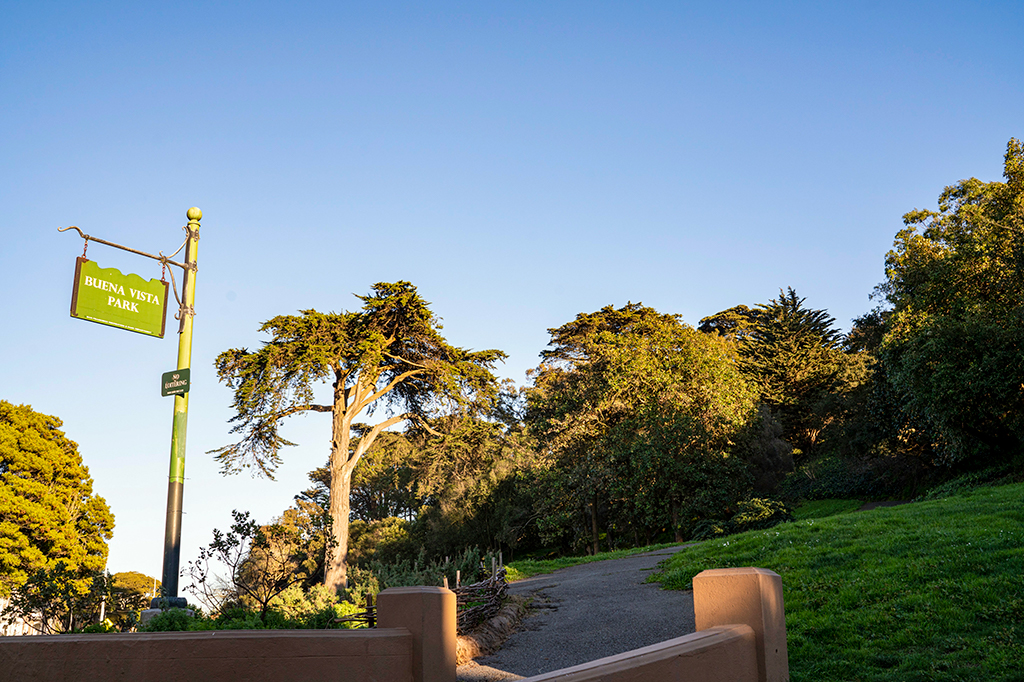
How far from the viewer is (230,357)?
1914 centimetres

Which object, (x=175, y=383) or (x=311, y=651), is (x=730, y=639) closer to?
(x=311, y=651)

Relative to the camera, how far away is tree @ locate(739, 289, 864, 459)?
107 ft

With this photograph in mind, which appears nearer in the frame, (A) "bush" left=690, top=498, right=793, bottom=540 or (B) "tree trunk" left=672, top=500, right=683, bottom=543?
(A) "bush" left=690, top=498, right=793, bottom=540

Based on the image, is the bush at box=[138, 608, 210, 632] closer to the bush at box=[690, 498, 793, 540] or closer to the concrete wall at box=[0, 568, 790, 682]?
the concrete wall at box=[0, 568, 790, 682]

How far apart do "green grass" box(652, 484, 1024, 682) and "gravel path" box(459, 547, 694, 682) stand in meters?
0.92

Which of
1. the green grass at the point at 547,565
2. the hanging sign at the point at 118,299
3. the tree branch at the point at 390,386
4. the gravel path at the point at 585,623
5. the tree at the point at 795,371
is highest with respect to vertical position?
the tree at the point at 795,371

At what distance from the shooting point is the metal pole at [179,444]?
8.66m

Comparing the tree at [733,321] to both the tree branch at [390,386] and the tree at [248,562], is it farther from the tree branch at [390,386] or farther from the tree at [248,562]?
the tree at [248,562]

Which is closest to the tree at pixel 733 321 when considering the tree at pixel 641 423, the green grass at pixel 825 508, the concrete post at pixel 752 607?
the tree at pixel 641 423

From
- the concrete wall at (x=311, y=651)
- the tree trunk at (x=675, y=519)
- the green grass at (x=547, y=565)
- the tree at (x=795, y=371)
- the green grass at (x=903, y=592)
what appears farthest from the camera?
the tree at (x=795, y=371)

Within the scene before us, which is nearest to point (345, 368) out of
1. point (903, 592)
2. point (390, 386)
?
point (390, 386)

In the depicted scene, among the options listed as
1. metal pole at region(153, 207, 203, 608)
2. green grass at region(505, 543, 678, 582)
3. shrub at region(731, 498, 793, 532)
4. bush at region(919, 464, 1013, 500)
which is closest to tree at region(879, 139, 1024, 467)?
bush at region(919, 464, 1013, 500)

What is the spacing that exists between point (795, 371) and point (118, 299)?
104 ft

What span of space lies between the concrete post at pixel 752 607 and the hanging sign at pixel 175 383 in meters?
7.67
